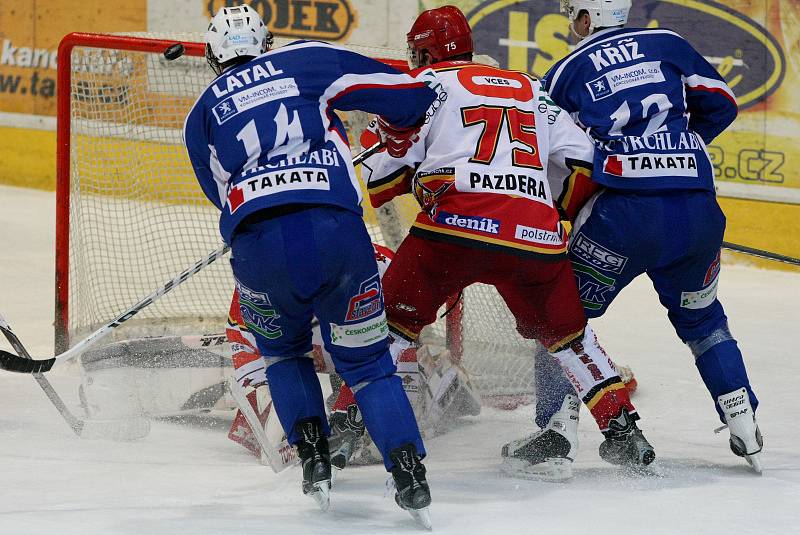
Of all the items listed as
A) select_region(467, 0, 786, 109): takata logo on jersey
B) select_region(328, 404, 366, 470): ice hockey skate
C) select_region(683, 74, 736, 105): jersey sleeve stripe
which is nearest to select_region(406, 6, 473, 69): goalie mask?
select_region(683, 74, 736, 105): jersey sleeve stripe

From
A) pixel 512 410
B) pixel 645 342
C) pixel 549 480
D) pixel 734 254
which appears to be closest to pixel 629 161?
pixel 549 480

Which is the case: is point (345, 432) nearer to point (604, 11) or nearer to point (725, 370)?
point (725, 370)

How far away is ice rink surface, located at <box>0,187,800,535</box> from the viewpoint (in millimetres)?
2900

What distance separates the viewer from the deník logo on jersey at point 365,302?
2.95 metres

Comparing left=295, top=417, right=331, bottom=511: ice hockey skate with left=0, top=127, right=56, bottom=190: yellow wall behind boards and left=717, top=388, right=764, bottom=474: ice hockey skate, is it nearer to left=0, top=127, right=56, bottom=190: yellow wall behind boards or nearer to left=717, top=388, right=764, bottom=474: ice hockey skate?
left=717, top=388, right=764, bottom=474: ice hockey skate

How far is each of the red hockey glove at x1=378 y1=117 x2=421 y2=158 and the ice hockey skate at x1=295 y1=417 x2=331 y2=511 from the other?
707mm

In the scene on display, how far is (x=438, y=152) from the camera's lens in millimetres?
3254

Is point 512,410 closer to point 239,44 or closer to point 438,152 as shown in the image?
point 438,152

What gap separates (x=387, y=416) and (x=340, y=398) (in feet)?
1.69

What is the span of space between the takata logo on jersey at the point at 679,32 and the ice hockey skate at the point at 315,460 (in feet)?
13.0

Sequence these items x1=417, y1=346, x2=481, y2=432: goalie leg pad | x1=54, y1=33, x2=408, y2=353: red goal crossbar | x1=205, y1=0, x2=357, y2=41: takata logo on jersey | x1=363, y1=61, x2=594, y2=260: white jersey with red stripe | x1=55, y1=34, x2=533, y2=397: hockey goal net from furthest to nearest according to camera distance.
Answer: x1=205, y1=0, x2=357, y2=41: takata logo on jersey, x1=54, y1=33, x2=408, y2=353: red goal crossbar, x1=55, y1=34, x2=533, y2=397: hockey goal net, x1=417, y1=346, x2=481, y2=432: goalie leg pad, x1=363, y1=61, x2=594, y2=260: white jersey with red stripe

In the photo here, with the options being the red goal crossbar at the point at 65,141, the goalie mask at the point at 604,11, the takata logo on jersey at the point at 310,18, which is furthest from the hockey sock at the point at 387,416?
the takata logo on jersey at the point at 310,18

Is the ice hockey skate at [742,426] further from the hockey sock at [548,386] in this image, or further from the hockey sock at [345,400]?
the hockey sock at [345,400]

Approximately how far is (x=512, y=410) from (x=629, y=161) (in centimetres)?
113
